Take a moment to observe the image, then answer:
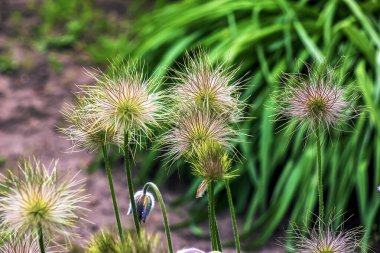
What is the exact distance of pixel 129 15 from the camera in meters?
6.60

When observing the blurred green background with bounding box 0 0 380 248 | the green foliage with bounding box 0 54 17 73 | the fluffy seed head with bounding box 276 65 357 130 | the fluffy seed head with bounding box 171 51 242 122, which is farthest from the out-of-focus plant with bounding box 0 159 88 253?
the green foliage with bounding box 0 54 17 73

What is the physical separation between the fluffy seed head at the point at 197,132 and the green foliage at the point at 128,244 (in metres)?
0.23

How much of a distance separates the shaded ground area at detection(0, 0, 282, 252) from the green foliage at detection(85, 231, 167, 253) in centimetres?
296

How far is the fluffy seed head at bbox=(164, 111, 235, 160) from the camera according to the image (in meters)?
1.23

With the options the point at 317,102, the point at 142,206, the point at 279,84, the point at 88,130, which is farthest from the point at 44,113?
the point at 317,102

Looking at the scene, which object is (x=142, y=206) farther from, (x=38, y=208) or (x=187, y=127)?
(x=38, y=208)

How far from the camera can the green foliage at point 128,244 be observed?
95 centimetres

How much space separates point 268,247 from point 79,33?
119 inches

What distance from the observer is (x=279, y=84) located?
3527 millimetres

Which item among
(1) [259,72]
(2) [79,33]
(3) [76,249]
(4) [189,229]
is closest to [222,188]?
(4) [189,229]

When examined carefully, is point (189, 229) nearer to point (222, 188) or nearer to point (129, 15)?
point (222, 188)

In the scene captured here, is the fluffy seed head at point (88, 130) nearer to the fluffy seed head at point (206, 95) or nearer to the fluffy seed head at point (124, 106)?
the fluffy seed head at point (124, 106)

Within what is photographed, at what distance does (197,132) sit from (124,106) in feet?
0.40

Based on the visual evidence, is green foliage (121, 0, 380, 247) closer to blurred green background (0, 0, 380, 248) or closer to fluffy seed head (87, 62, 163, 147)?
blurred green background (0, 0, 380, 248)
